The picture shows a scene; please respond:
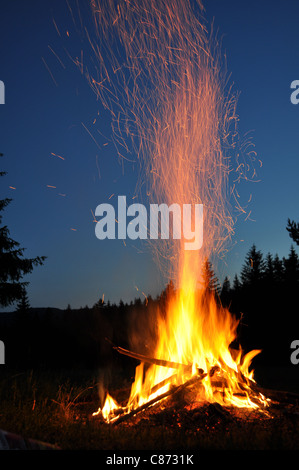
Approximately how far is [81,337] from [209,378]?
35473mm

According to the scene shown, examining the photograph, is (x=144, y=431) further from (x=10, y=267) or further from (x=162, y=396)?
(x=10, y=267)

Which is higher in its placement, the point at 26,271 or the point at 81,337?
the point at 26,271

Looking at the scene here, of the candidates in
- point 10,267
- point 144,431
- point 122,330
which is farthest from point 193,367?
point 122,330

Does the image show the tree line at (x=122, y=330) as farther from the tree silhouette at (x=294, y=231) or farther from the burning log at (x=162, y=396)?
the burning log at (x=162, y=396)

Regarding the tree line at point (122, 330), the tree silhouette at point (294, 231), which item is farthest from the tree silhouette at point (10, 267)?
the tree silhouette at point (294, 231)

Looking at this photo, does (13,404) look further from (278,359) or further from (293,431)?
(278,359)

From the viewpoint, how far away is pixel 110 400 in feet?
24.3

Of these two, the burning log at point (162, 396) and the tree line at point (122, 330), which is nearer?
the burning log at point (162, 396)

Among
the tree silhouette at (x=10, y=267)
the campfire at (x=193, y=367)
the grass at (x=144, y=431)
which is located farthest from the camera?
the tree silhouette at (x=10, y=267)

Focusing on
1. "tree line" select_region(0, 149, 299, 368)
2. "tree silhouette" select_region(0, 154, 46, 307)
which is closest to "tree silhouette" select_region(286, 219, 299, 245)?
"tree line" select_region(0, 149, 299, 368)

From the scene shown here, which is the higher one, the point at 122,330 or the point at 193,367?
the point at 193,367
